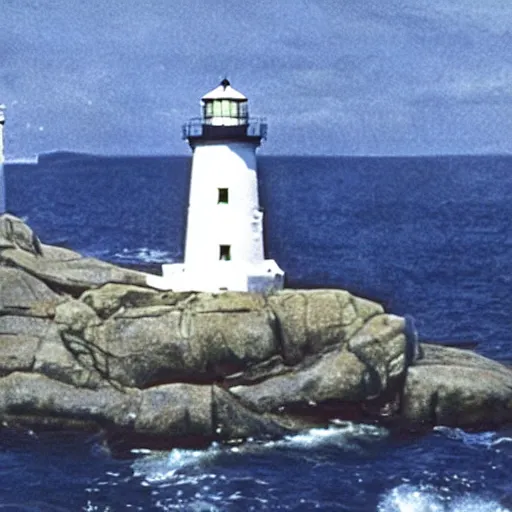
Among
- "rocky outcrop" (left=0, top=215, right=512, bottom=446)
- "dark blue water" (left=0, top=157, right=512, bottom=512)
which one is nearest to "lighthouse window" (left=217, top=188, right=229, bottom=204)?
"rocky outcrop" (left=0, top=215, right=512, bottom=446)

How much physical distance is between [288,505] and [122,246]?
58.7m

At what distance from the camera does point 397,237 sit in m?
104

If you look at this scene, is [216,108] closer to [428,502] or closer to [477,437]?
[477,437]

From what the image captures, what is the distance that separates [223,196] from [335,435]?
1141 cm

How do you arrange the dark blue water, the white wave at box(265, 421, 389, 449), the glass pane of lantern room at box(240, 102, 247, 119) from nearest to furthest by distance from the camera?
the dark blue water < the white wave at box(265, 421, 389, 449) < the glass pane of lantern room at box(240, 102, 247, 119)

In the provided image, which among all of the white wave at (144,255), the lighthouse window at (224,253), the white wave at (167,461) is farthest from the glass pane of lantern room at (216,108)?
the white wave at (144,255)

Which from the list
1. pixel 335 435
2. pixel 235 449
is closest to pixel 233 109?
pixel 335 435

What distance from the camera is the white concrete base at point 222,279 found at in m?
46.1

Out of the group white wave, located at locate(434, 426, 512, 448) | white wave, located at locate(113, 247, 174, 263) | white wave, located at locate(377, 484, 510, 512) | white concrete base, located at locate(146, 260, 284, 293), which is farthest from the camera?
white wave, located at locate(113, 247, 174, 263)

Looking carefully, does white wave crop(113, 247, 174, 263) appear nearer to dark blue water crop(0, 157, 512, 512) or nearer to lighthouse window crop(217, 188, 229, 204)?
dark blue water crop(0, 157, 512, 512)

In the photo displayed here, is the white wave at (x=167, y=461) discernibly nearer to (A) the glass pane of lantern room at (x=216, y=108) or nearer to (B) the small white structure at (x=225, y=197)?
(B) the small white structure at (x=225, y=197)

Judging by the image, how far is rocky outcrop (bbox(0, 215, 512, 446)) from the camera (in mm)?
39969

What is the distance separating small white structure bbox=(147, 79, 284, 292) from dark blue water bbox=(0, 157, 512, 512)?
29.0ft

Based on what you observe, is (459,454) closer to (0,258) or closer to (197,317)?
(197,317)
